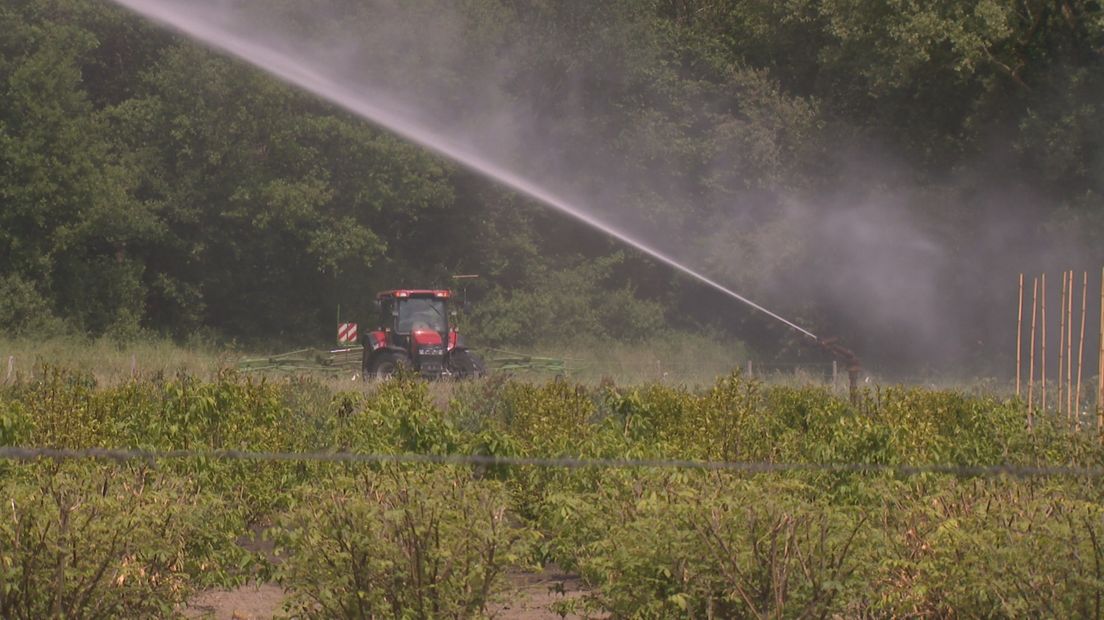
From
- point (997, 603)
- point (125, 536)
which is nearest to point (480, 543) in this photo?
point (125, 536)

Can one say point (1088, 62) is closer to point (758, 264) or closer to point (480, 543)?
point (758, 264)

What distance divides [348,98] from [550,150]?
7.32 m

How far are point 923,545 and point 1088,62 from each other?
3055 centimetres

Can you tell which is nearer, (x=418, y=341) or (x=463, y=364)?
(x=463, y=364)

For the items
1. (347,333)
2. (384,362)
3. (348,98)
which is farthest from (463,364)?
(348,98)

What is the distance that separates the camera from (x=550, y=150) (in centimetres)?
4466

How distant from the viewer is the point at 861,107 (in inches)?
1673

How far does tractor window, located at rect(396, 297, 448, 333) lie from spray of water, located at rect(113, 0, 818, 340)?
4.73 m

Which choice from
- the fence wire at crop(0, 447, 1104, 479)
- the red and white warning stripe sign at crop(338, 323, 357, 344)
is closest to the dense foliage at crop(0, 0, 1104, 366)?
the red and white warning stripe sign at crop(338, 323, 357, 344)

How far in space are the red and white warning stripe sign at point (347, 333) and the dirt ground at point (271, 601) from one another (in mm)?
25330

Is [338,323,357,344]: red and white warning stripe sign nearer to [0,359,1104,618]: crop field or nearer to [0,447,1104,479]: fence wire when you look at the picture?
[0,447,1104,479]: fence wire

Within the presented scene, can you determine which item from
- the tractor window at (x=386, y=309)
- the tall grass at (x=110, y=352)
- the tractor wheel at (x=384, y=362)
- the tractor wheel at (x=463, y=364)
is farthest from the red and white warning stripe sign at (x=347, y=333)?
the tractor wheel at (x=463, y=364)

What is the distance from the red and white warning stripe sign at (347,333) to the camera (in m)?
36.9

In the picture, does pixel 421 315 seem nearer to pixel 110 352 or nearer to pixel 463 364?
pixel 463 364
